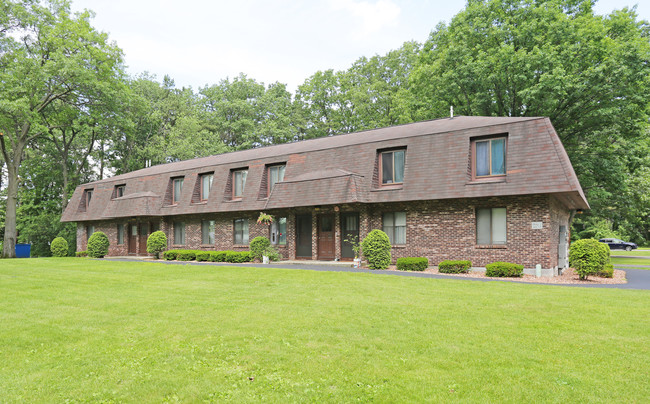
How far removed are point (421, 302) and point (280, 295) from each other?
3.38m

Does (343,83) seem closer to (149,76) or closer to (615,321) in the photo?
(149,76)

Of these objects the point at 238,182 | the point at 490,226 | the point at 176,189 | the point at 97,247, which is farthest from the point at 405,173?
the point at 97,247

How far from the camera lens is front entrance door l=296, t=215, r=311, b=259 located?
75.2 ft

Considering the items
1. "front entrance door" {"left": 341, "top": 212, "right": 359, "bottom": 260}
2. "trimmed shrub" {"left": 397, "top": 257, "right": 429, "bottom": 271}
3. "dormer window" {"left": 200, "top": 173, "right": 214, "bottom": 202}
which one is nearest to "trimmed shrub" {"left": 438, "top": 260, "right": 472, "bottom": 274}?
"trimmed shrub" {"left": 397, "top": 257, "right": 429, "bottom": 271}

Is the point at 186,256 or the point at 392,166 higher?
the point at 392,166

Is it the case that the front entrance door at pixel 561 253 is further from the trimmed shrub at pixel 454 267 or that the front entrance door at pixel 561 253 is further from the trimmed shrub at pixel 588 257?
the trimmed shrub at pixel 454 267

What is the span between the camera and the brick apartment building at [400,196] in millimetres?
16234

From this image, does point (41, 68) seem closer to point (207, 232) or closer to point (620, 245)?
point (207, 232)

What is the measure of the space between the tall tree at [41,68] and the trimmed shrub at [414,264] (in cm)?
2644

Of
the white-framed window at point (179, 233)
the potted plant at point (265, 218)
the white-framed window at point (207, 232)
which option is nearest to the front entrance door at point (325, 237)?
the potted plant at point (265, 218)

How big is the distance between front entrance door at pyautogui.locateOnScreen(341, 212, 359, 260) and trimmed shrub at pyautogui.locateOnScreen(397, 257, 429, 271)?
423 centimetres

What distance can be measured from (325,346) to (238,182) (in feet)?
67.2

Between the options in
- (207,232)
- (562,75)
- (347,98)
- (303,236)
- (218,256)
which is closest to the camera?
(562,75)

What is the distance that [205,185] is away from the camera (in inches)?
1063
